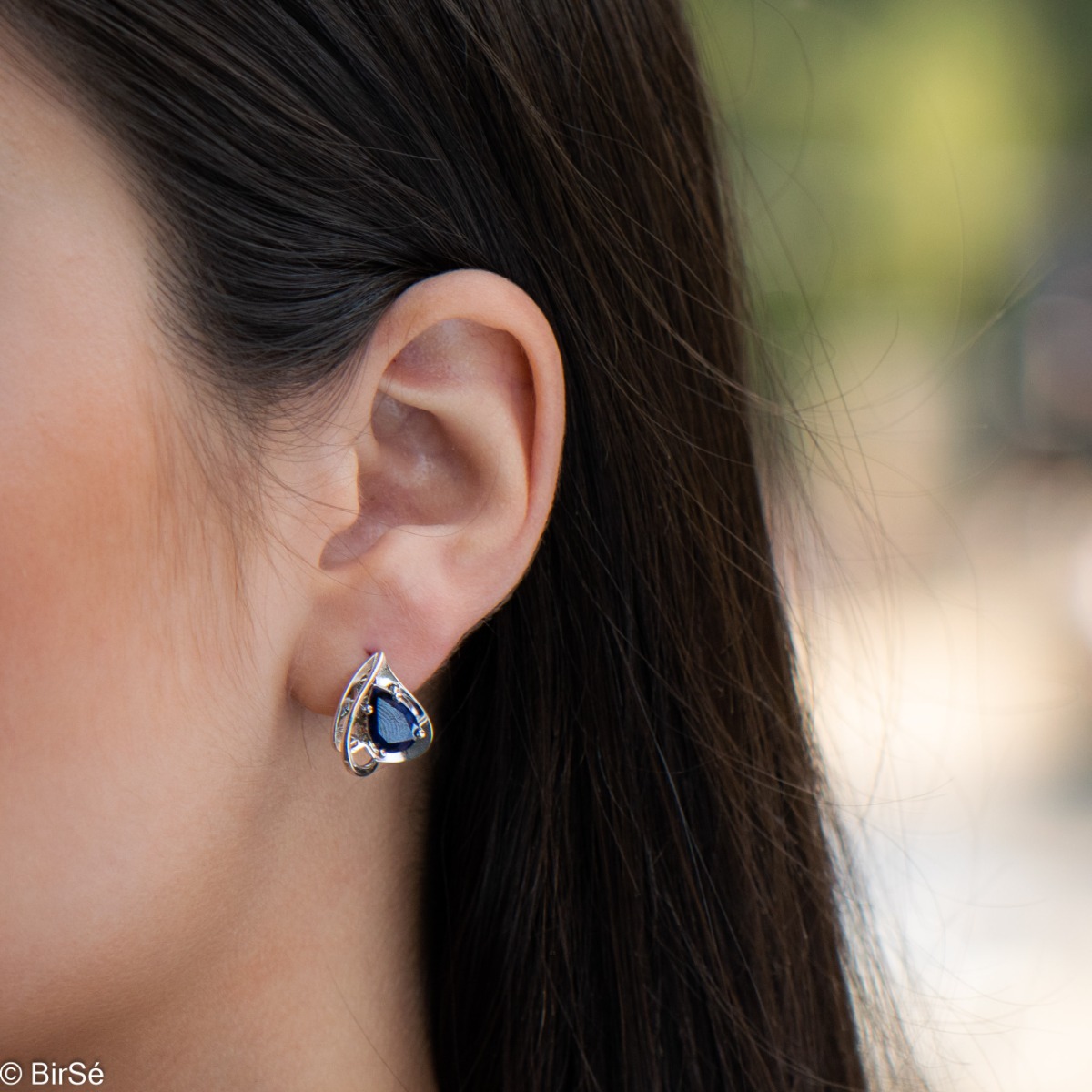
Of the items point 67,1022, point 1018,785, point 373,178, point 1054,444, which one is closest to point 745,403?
point 373,178

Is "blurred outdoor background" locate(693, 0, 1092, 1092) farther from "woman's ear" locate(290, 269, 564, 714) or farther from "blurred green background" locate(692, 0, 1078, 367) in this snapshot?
"woman's ear" locate(290, 269, 564, 714)

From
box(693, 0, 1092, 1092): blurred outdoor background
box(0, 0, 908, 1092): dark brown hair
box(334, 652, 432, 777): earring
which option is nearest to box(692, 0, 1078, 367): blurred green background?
box(693, 0, 1092, 1092): blurred outdoor background

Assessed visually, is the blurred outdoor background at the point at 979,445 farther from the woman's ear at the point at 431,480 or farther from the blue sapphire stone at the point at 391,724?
the blue sapphire stone at the point at 391,724

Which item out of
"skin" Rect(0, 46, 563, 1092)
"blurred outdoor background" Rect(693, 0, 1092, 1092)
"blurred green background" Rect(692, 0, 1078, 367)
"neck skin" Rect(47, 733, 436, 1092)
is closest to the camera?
"skin" Rect(0, 46, 563, 1092)

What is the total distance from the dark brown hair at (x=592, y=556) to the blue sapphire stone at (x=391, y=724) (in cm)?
21

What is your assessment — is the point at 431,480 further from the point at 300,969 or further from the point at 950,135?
the point at 950,135

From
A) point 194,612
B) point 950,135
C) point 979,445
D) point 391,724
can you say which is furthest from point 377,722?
point 950,135

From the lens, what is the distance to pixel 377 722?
92cm

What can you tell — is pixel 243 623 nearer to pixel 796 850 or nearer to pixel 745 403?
pixel 745 403

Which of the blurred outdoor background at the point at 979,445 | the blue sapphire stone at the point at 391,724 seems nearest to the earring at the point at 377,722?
the blue sapphire stone at the point at 391,724

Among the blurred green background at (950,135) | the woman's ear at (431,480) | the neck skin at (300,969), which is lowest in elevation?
the neck skin at (300,969)

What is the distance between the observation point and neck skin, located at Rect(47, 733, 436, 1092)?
0.99m

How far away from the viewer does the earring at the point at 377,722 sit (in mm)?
915

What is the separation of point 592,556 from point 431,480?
185 millimetres
